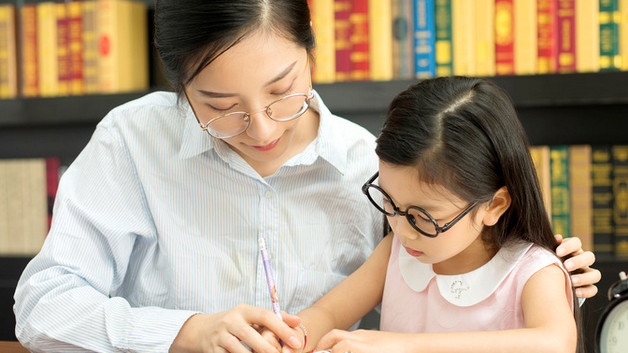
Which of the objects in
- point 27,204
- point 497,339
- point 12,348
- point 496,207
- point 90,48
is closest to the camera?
point 497,339

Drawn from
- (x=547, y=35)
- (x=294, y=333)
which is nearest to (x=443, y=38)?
(x=547, y=35)

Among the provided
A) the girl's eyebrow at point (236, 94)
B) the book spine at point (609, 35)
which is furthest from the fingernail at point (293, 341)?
the book spine at point (609, 35)

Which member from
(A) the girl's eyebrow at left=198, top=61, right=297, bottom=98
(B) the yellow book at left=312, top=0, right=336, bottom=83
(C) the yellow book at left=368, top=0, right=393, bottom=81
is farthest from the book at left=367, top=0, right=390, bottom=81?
(A) the girl's eyebrow at left=198, top=61, right=297, bottom=98

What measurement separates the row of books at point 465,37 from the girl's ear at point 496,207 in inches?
31.6

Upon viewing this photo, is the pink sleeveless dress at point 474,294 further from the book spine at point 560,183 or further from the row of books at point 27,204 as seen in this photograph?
the row of books at point 27,204

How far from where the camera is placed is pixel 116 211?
4.19 feet

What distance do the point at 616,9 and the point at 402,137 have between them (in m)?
1.02

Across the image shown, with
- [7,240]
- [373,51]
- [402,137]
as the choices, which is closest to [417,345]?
[402,137]

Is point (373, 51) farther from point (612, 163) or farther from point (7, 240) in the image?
point (7, 240)

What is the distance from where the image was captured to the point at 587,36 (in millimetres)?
1775

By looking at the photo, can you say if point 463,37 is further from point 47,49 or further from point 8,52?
point 8,52

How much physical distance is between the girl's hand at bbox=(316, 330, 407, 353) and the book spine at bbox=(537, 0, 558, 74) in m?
1.07

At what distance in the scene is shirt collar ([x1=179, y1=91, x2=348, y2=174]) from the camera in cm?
129

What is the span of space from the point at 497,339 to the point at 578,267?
23 cm
